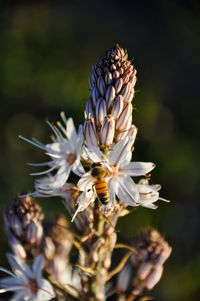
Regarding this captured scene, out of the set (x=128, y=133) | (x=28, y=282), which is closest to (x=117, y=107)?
(x=128, y=133)

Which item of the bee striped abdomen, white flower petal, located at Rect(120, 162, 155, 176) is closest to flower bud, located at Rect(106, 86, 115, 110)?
white flower petal, located at Rect(120, 162, 155, 176)

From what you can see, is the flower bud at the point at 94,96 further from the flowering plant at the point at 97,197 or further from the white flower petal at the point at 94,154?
the white flower petal at the point at 94,154

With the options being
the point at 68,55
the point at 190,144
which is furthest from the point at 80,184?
the point at 68,55

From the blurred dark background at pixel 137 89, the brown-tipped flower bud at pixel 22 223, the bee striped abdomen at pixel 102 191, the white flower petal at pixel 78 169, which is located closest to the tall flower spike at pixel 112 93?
the white flower petal at pixel 78 169

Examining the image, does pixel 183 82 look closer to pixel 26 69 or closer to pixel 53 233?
pixel 26 69

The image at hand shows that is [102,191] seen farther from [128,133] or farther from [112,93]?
[112,93]

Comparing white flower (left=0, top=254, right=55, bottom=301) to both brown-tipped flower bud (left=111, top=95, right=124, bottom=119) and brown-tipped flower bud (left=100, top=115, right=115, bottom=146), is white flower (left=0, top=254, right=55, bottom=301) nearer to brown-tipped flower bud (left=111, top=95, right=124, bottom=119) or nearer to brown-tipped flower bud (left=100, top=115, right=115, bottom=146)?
brown-tipped flower bud (left=100, top=115, right=115, bottom=146)
